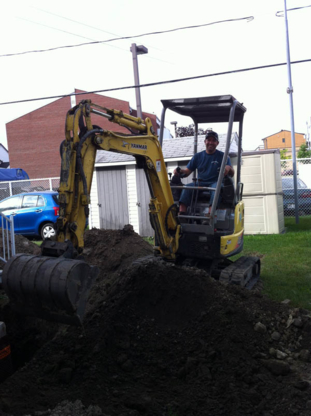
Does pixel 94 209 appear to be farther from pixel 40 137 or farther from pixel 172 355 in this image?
pixel 40 137

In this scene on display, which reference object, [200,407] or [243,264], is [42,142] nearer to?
[243,264]

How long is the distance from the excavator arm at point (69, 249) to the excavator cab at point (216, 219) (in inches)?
62.5

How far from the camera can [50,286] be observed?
425 centimetres

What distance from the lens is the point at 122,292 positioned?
601 centimetres

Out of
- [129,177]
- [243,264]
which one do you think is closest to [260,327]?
[243,264]

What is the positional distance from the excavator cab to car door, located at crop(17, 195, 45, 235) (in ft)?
28.8

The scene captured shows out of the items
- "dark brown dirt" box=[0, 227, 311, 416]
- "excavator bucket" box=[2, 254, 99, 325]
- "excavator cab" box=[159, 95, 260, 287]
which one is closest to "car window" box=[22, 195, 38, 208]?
"excavator cab" box=[159, 95, 260, 287]

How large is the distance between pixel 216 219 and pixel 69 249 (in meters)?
3.08

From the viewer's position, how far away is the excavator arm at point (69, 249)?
4277 millimetres

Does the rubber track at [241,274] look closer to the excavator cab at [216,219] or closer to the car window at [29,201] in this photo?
the excavator cab at [216,219]

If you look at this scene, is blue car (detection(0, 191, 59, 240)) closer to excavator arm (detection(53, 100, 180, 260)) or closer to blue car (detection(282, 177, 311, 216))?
blue car (detection(282, 177, 311, 216))

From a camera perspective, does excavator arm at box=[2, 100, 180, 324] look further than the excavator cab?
No

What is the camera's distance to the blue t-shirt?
7.21 meters

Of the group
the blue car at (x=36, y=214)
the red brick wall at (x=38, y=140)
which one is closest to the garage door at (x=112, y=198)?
the blue car at (x=36, y=214)
